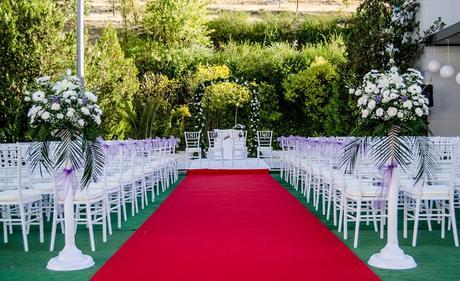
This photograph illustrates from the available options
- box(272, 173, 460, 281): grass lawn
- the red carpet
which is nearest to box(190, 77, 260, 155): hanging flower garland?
the red carpet

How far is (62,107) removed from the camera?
5.25 m

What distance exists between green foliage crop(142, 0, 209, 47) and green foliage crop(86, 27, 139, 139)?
6273 mm

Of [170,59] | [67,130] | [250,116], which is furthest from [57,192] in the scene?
[170,59]

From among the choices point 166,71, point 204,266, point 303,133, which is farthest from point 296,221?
point 166,71

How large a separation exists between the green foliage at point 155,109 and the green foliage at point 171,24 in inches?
167

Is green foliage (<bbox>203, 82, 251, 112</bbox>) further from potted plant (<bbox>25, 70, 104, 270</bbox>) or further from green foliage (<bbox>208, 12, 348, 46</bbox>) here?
potted plant (<bbox>25, 70, 104, 270</bbox>)

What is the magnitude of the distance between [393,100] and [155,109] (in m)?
11.8

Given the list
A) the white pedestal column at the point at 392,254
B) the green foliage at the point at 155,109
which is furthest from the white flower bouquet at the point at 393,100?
the green foliage at the point at 155,109

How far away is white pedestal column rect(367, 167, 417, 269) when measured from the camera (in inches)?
199

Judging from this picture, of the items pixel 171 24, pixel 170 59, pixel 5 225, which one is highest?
pixel 171 24

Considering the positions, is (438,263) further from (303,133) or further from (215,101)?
(303,133)

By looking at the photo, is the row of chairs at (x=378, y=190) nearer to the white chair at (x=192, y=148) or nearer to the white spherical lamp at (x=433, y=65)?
the white spherical lamp at (x=433, y=65)

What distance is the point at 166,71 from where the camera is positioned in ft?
61.7

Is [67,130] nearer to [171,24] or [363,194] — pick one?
[363,194]
